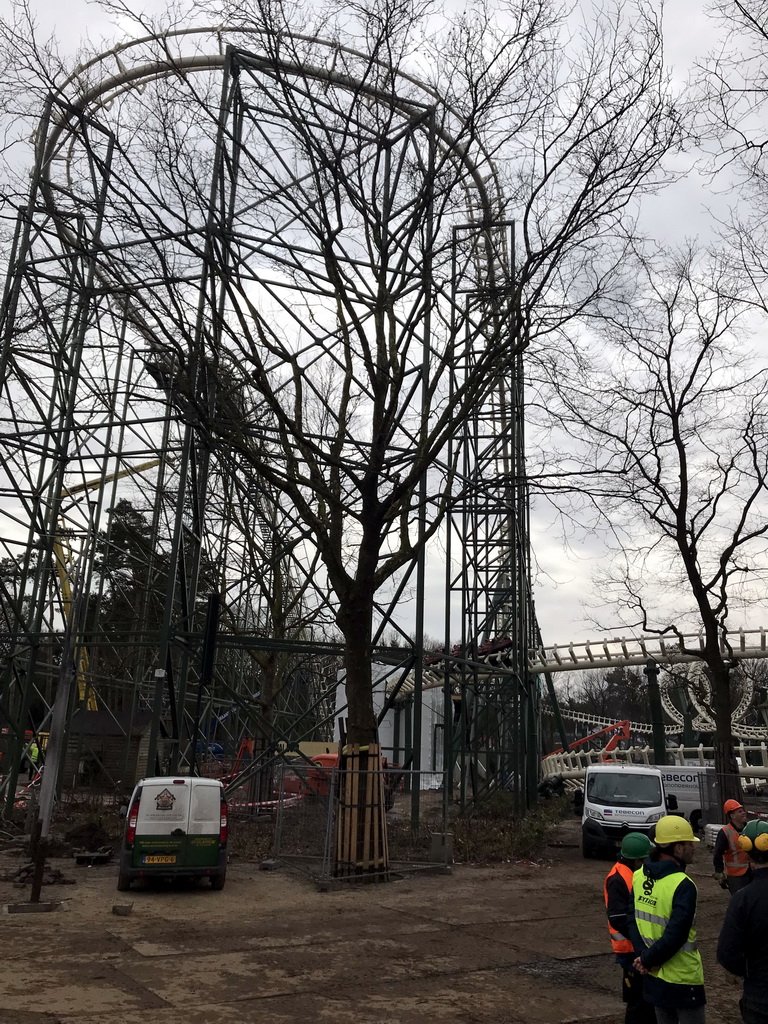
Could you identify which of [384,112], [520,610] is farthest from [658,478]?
[384,112]

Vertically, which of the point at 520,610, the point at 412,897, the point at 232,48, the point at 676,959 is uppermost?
the point at 232,48

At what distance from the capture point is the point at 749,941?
4.11 meters

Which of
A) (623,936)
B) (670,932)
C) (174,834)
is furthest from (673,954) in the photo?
(174,834)

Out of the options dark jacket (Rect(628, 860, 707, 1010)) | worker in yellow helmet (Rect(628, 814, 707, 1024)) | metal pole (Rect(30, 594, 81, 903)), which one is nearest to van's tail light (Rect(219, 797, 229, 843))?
metal pole (Rect(30, 594, 81, 903))

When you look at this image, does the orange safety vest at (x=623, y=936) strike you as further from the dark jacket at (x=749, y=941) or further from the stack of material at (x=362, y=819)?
the stack of material at (x=362, y=819)

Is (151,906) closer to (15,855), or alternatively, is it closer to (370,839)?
(370,839)

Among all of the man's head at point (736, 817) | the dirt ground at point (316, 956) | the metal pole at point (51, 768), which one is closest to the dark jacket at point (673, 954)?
the dirt ground at point (316, 956)

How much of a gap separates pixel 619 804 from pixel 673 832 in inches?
563

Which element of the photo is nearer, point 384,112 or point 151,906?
point 151,906

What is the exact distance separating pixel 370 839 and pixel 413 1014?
21.5ft

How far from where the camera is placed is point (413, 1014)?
6.51 metres

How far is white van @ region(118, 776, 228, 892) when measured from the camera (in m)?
11.4

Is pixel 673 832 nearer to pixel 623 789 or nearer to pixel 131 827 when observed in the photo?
pixel 131 827

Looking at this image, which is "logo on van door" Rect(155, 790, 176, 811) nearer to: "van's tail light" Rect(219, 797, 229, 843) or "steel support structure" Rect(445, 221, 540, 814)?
"van's tail light" Rect(219, 797, 229, 843)
